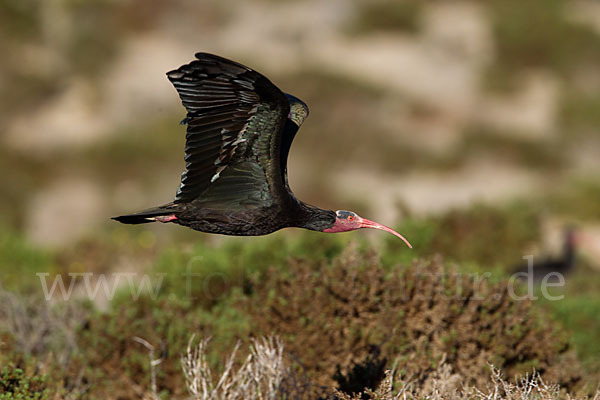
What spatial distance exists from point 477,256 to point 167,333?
651cm

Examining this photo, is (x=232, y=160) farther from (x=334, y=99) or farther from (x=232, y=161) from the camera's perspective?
(x=334, y=99)

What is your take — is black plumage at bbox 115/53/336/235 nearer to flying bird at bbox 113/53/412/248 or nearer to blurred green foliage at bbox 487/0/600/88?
flying bird at bbox 113/53/412/248

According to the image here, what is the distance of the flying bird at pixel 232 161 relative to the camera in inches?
209

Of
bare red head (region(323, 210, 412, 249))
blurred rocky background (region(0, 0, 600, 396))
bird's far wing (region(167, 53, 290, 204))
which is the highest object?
blurred rocky background (region(0, 0, 600, 396))

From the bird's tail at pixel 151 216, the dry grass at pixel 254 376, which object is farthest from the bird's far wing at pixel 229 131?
the dry grass at pixel 254 376

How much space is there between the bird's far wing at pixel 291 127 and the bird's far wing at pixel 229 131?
0.78ft

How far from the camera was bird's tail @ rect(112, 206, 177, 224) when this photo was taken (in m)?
5.55

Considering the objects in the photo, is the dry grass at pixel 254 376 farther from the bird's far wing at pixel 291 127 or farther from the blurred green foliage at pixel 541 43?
the blurred green foliage at pixel 541 43

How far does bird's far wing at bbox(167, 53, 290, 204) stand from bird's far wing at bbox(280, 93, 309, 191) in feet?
0.78

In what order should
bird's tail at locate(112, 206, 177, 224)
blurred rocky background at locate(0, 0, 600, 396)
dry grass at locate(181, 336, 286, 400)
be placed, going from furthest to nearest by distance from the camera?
blurred rocky background at locate(0, 0, 600, 396) < bird's tail at locate(112, 206, 177, 224) < dry grass at locate(181, 336, 286, 400)

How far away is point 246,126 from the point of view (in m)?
5.47

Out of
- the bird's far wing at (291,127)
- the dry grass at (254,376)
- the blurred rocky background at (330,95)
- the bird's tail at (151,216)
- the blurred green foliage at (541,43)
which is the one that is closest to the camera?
the dry grass at (254,376)

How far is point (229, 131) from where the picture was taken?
551 cm

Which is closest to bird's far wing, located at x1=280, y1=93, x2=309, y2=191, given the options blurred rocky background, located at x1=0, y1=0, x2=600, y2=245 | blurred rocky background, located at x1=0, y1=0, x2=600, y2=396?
blurred rocky background, located at x1=0, y1=0, x2=600, y2=396
